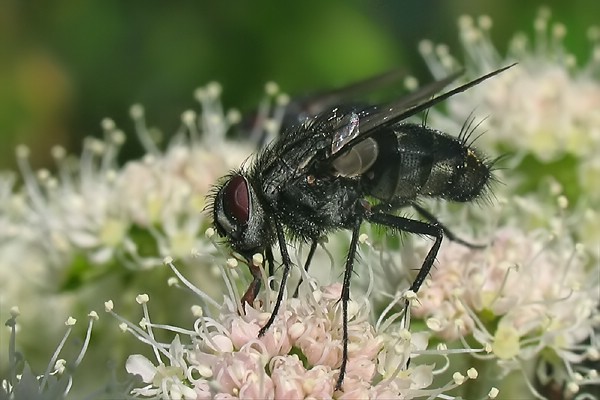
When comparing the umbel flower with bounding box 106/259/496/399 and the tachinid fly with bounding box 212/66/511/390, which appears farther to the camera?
the tachinid fly with bounding box 212/66/511/390

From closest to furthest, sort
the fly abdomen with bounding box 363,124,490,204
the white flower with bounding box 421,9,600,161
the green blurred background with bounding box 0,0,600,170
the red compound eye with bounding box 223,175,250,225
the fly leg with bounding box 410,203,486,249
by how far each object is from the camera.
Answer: the red compound eye with bounding box 223,175,250,225
the fly abdomen with bounding box 363,124,490,204
the fly leg with bounding box 410,203,486,249
the white flower with bounding box 421,9,600,161
the green blurred background with bounding box 0,0,600,170

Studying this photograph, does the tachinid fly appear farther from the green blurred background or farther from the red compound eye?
the green blurred background

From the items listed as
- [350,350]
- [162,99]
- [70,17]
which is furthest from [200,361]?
[70,17]

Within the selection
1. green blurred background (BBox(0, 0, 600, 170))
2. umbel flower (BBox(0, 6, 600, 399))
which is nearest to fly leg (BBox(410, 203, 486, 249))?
umbel flower (BBox(0, 6, 600, 399))

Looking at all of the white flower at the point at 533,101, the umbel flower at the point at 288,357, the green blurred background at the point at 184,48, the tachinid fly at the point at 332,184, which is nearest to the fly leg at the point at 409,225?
the tachinid fly at the point at 332,184

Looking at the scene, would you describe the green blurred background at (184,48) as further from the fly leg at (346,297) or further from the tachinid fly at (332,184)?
the fly leg at (346,297)

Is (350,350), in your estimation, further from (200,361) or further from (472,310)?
Result: (472,310)
